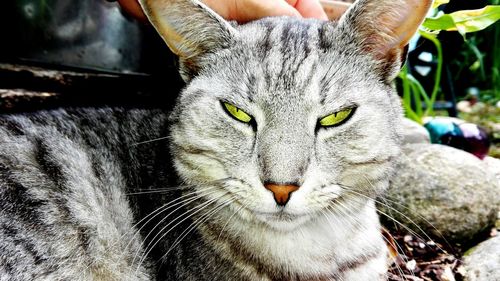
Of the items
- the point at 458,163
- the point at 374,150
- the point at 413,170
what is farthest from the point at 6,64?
the point at 458,163

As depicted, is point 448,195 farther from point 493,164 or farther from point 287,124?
point 287,124

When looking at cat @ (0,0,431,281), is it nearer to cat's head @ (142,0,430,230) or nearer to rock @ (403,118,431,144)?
cat's head @ (142,0,430,230)

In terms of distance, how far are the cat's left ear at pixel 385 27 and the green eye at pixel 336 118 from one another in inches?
8.1

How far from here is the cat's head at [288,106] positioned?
50.7 inches

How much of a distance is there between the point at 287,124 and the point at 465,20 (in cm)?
110

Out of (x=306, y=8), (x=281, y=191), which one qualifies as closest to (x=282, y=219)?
(x=281, y=191)

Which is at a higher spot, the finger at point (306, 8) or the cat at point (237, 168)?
the finger at point (306, 8)

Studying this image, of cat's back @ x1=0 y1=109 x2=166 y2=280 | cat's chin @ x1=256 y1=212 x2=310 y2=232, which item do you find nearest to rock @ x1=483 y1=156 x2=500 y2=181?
cat's chin @ x1=256 y1=212 x2=310 y2=232

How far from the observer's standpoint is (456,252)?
6.95ft

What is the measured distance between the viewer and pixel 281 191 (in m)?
1.25

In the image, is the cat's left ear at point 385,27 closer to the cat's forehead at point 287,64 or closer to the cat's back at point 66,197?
the cat's forehead at point 287,64

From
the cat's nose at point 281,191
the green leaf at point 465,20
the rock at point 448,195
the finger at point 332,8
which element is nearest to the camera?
the cat's nose at point 281,191

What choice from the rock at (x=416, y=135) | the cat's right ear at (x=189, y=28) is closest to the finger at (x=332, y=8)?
the rock at (x=416, y=135)

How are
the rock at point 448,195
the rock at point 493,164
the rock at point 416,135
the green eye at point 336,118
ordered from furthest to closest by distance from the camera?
the rock at point 416,135, the rock at point 493,164, the rock at point 448,195, the green eye at point 336,118
